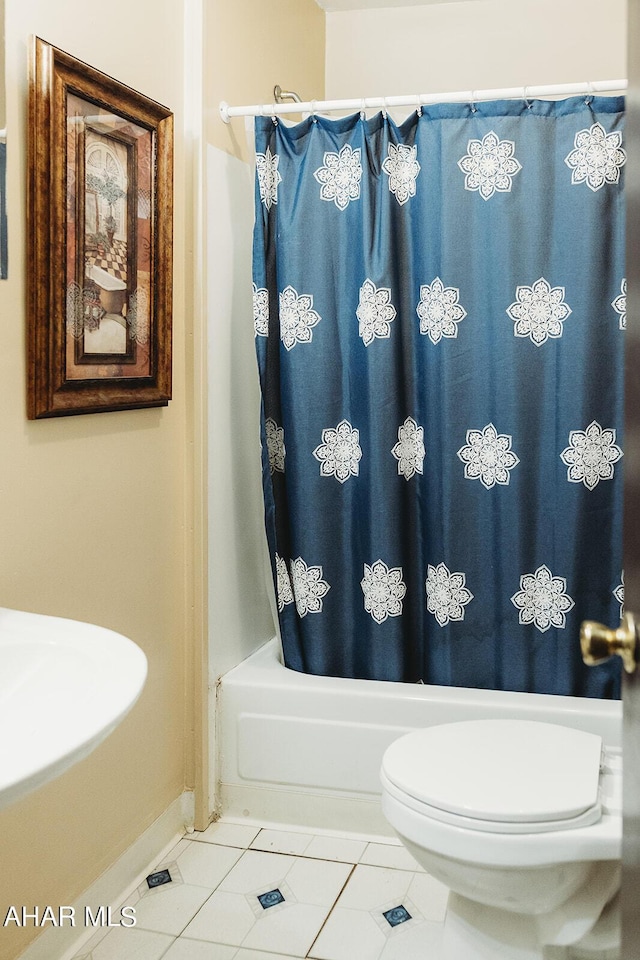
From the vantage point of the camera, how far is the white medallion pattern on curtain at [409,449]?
7.68 feet

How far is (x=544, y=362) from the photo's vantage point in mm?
2209

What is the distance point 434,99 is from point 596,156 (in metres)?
0.40

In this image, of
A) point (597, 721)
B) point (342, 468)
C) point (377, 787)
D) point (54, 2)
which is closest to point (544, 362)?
point (342, 468)

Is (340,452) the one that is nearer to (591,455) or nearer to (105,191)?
(591,455)

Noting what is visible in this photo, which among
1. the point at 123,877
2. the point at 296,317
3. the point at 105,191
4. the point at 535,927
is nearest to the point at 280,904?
the point at 123,877

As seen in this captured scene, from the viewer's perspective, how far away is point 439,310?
2275 mm

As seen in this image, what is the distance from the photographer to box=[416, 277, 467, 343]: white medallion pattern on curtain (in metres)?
2.26

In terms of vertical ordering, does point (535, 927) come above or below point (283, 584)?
below

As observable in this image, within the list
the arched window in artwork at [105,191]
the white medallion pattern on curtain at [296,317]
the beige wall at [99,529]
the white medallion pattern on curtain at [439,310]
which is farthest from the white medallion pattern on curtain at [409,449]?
the arched window in artwork at [105,191]

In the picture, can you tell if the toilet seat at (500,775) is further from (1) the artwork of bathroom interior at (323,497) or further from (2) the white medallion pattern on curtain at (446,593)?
(2) the white medallion pattern on curtain at (446,593)

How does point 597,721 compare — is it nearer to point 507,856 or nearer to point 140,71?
point 507,856

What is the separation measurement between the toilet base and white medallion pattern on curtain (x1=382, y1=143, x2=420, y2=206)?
1568mm

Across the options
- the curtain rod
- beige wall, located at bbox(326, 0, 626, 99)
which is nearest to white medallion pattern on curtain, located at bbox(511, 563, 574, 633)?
the curtain rod

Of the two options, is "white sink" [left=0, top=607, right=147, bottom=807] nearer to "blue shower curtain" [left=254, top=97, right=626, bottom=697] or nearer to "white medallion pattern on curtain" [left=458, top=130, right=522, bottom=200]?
"blue shower curtain" [left=254, top=97, right=626, bottom=697]
